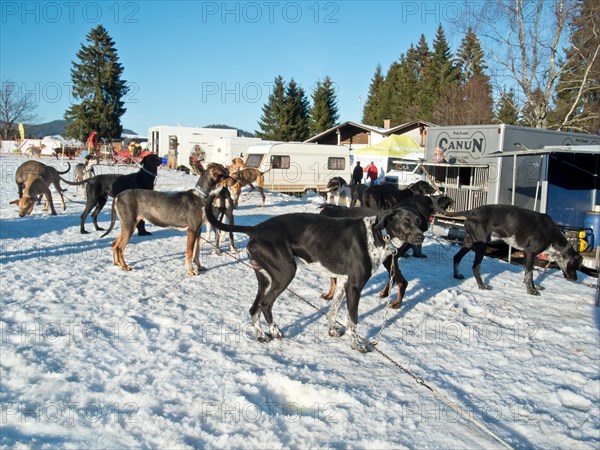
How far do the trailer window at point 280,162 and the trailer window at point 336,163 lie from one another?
2756 millimetres

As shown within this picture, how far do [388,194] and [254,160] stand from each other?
16.6 metres

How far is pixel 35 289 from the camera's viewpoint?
20.0 feet

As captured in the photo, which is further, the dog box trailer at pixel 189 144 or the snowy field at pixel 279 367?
the dog box trailer at pixel 189 144

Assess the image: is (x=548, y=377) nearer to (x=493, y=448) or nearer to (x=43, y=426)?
(x=493, y=448)

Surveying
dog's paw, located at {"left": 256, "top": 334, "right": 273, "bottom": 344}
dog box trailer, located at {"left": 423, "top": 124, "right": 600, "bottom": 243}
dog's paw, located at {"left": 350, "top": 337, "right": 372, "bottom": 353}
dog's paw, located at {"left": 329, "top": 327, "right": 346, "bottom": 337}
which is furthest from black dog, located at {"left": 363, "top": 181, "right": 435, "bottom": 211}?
dog's paw, located at {"left": 256, "top": 334, "right": 273, "bottom": 344}

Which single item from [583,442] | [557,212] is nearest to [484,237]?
[583,442]

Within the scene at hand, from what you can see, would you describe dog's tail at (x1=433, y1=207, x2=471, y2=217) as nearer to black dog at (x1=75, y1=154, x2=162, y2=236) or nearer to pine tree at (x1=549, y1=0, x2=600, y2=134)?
black dog at (x1=75, y1=154, x2=162, y2=236)

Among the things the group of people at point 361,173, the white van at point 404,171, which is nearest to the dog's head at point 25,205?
the white van at point 404,171

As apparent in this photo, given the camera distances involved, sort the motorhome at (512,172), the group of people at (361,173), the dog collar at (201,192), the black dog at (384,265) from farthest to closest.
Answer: the group of people at (361,173) < the motorhome at (512,172) < the dog collar at (201,192) < the black dog at (384,265)

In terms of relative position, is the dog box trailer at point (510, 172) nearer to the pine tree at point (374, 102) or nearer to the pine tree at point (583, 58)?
the pine tree at point (583, 58)

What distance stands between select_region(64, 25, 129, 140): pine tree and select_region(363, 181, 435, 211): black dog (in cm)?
5292

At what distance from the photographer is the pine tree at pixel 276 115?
54500mm

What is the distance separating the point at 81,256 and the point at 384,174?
22817 millimetres

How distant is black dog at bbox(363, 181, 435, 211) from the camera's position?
31.1 ft
